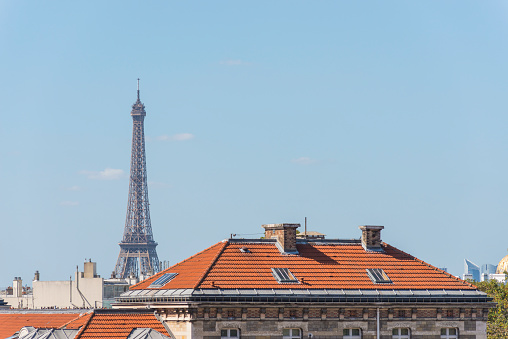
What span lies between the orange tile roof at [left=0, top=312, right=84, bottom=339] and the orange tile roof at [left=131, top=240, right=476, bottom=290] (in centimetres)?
983

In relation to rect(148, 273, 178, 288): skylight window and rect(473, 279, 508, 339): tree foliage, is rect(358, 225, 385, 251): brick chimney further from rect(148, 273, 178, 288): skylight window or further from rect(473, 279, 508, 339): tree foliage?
rect(473, 279, 508, 339): tree foliage

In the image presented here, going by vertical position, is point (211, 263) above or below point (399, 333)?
above

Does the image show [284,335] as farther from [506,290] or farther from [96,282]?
[96,282]

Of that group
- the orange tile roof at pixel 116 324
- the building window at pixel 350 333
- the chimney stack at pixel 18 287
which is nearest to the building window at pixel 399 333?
the building window at pixel 350 333

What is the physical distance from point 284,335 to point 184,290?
6377 mm

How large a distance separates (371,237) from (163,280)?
14235 mm

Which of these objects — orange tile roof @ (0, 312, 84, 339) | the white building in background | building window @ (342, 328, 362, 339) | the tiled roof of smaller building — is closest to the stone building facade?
building window @ (342, 328, 362, 339)

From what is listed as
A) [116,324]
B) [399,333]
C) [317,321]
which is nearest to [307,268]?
[317,321]

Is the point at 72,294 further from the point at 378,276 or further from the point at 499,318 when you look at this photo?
the point at 378,276

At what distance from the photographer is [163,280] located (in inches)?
2751

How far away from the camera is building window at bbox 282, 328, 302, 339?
6681 centimetres

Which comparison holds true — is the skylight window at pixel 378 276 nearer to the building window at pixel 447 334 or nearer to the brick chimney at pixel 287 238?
the building window at pixel 447 334

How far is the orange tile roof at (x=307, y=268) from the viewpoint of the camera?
6750 cm

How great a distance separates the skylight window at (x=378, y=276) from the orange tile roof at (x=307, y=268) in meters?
0.30
